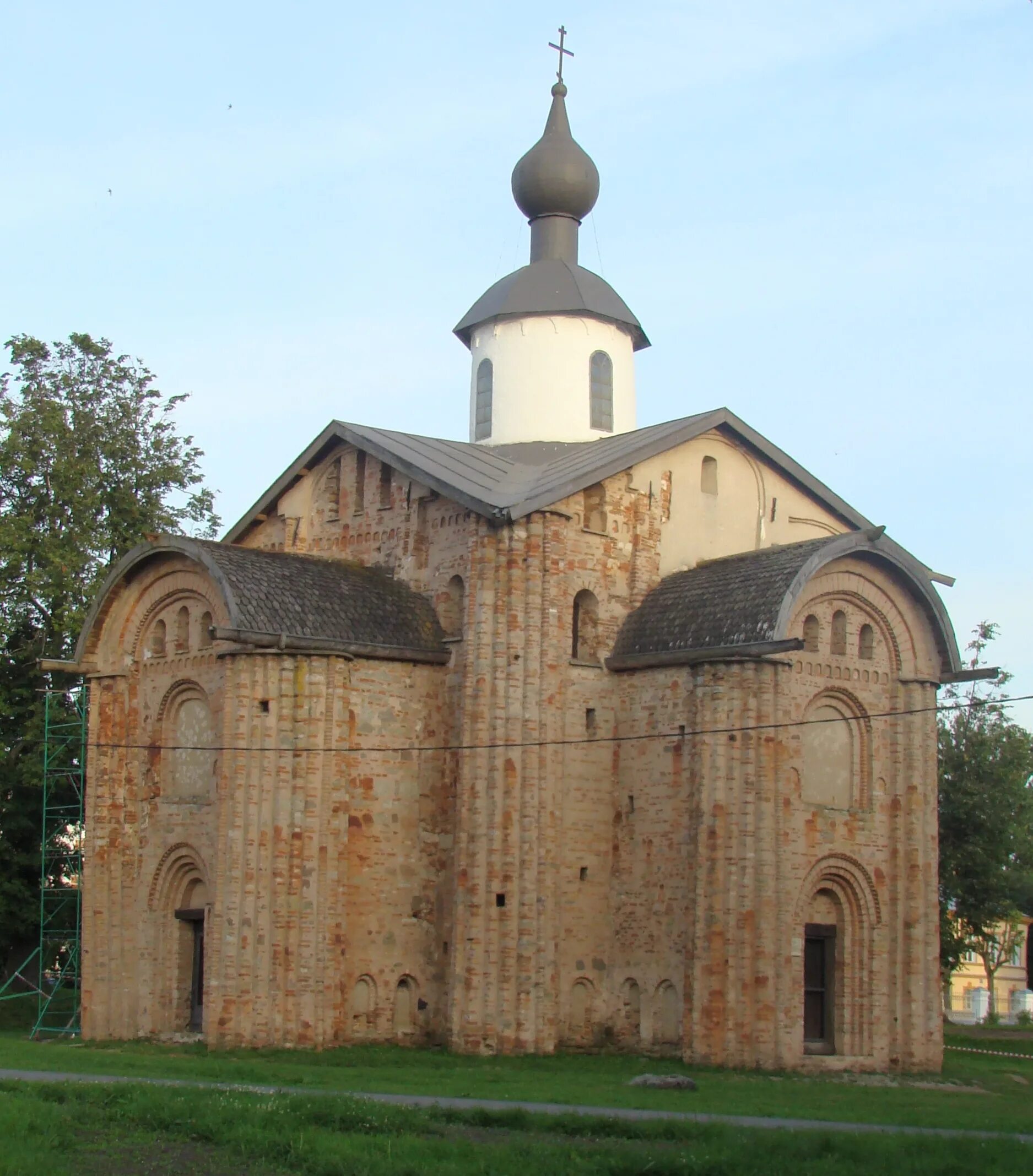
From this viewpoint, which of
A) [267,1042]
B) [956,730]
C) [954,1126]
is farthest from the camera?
[956,730]

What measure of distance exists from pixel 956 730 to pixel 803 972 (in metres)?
14.2

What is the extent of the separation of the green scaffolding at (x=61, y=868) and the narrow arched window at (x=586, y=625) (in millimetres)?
9049

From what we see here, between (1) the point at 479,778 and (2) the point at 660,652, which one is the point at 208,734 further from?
(2) the point at 660,652

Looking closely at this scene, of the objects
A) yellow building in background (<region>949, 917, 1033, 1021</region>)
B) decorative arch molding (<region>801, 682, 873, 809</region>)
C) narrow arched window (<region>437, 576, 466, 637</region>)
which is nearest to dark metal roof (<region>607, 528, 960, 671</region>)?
decorative arch molding (<region>801, 682, 873, 809</region>)

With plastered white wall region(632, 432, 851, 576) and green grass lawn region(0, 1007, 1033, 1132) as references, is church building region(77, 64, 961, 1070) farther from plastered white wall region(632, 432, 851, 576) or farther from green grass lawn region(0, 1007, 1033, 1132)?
green grass lawn region(0, 1007, 1033, 1132)

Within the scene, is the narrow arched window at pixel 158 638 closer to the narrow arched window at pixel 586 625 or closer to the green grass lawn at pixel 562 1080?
the green grass lawn at pixel 562 1080

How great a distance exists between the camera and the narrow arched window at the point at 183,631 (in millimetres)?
26156

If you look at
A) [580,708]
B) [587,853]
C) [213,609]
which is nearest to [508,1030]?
[587,853]

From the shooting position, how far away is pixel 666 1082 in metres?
19.8

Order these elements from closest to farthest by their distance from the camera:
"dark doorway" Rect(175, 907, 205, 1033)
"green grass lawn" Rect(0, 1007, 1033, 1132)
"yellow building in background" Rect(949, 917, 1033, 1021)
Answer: "green grass lawn" Rect(0, 1007, 1033, 1132)
"dark doorway" Rect(175, 907, 205, 1033)
"yellow building in background" Rect(949, 917, 1033, 1021)

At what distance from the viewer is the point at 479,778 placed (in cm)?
2386

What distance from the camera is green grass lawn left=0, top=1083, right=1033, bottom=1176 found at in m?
12.8

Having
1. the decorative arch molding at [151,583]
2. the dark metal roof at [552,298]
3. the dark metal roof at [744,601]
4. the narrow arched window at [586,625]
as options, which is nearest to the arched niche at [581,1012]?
the dark metal roof at [744,601]

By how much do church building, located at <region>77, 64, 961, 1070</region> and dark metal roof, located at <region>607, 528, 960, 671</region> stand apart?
2.5 inches
